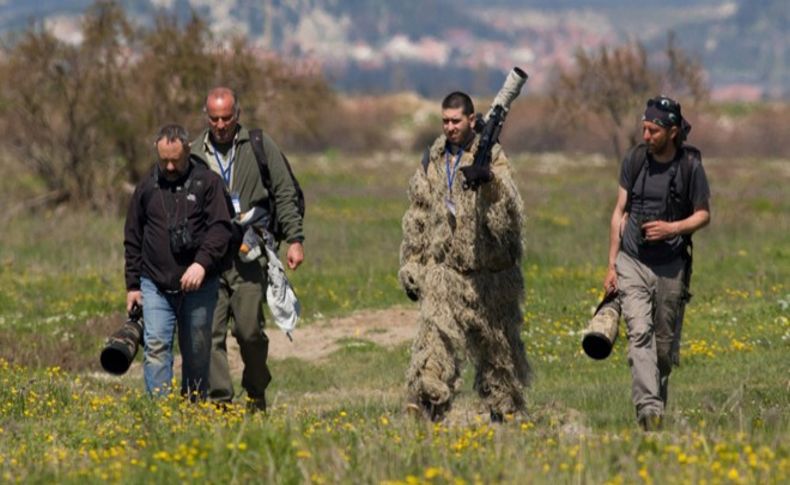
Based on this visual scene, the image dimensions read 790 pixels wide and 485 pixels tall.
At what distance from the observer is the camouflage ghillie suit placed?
1059cm

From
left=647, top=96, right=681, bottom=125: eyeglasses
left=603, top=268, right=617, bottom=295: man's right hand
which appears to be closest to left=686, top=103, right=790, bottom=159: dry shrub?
left=603, top=268, right=617, bottom=295: man's right hand

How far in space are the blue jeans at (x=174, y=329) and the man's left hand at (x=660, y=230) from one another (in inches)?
110

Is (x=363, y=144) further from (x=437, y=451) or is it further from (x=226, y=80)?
(x=437, y=451)

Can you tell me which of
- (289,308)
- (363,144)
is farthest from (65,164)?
(363,144)

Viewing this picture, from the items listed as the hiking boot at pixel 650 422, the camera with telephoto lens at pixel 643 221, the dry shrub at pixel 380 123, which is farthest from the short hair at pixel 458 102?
the dry shrub at pixel 380 123

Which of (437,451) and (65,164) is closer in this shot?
(437,451)

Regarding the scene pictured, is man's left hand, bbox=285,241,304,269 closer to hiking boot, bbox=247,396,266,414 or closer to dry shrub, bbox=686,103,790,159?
hiking boot, bbox=247,396,266,414

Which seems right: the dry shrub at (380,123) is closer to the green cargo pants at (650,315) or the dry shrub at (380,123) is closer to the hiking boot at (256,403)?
the hiking boot at (256,403)

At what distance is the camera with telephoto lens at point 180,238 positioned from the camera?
10664 millimetres

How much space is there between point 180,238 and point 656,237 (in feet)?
9.75

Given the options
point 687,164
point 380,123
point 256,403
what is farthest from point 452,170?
point 380,123

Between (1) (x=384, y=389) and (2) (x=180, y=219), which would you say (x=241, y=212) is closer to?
(2) (x=180, y=219)

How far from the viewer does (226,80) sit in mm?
36750

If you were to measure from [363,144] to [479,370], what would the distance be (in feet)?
281
